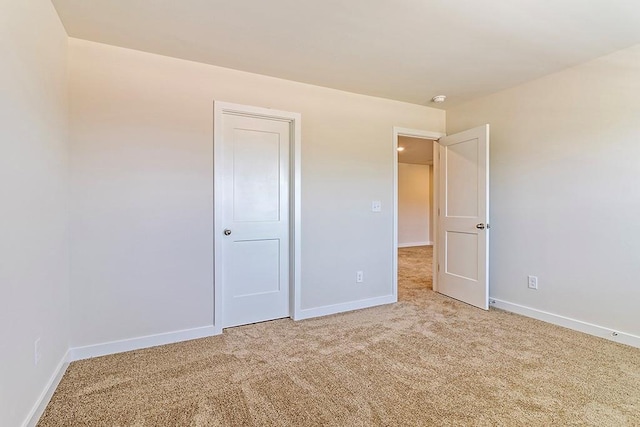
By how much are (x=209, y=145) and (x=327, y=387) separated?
2104 millimetres

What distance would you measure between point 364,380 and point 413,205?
24.6ft

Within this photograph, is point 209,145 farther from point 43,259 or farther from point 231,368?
point 231,368

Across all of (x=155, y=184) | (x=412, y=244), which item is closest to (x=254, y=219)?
(x=155, y=184)

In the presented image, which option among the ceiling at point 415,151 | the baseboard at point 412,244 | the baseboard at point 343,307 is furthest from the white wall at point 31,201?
the baseboard at point 412,244

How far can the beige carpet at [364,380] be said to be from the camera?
1632mm

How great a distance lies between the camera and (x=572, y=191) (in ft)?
9.05

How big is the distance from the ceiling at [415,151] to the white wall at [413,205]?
1.08ft

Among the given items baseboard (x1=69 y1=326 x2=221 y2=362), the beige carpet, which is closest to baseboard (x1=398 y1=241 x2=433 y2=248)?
the beige carpet

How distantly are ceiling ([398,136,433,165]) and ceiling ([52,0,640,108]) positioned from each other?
2372 millimetres

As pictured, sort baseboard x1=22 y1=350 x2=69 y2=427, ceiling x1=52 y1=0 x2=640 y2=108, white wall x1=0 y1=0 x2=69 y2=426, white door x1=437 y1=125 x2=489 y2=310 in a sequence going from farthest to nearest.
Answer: white door x1=437 y1=125 x2=489 y2=310
ceiling x1=52 y1=0 x2=640 y2=108
baseboard x1=22 y1=350 x2=69 y2=427
white wall x1=0 y1=0 x2=69 y2=426

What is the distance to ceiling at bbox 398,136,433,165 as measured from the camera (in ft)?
19.1

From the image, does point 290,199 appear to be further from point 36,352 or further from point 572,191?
point 572,191

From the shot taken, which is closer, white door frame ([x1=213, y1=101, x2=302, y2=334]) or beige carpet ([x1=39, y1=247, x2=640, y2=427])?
beige carpet ([x1=39, y1=247, x2=640, y2=427])

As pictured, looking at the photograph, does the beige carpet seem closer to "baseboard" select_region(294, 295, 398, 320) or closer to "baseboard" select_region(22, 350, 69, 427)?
"baseboard" select_region(22, 350, 69, 427)
